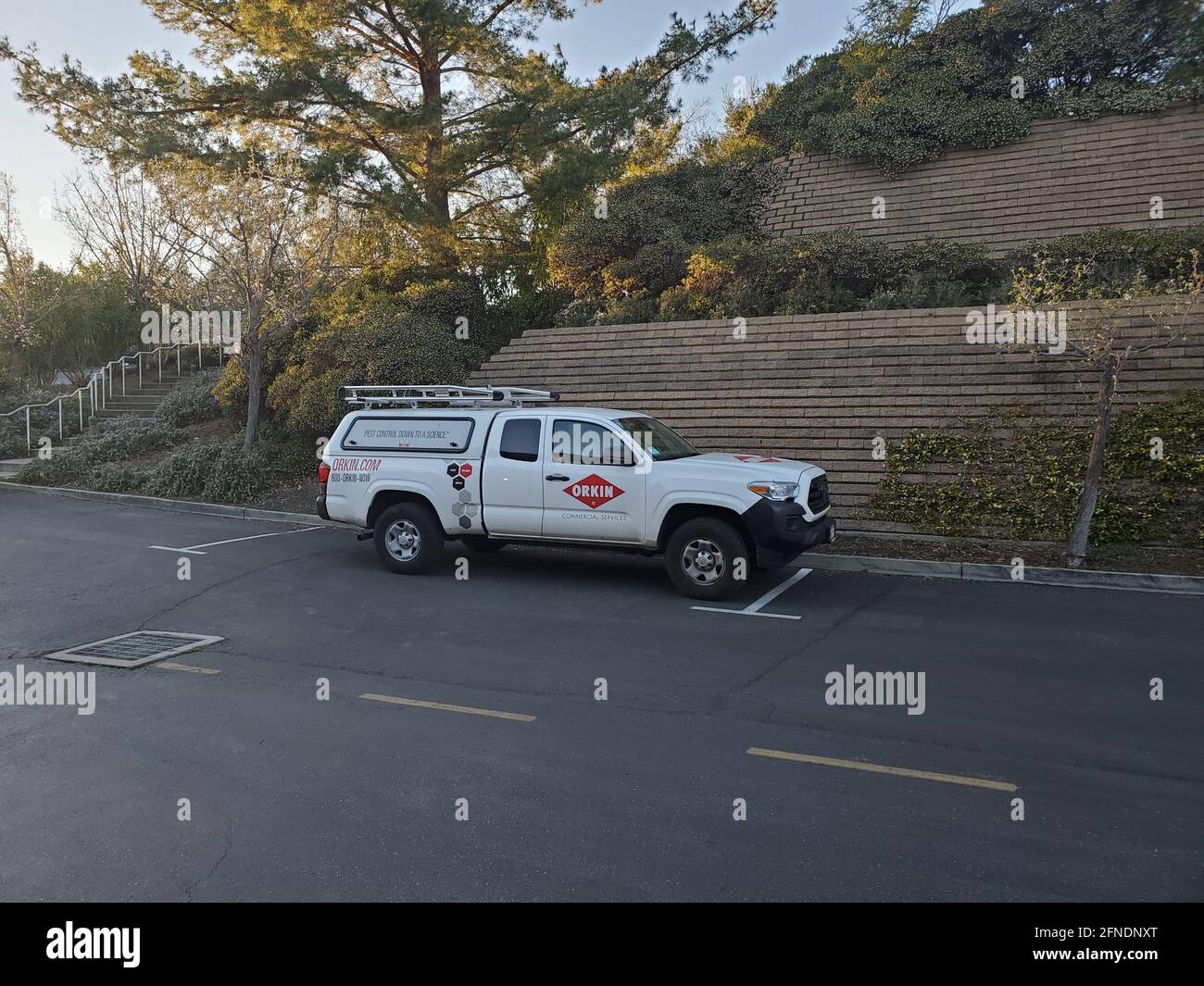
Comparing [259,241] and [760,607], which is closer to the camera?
[760,607]

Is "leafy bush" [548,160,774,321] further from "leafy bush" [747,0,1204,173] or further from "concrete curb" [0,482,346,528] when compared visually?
"concrete curb" [0,482,346,528]

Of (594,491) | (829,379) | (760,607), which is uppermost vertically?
(829,379)

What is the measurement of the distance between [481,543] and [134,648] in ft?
15.0

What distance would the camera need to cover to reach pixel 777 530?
8539mm

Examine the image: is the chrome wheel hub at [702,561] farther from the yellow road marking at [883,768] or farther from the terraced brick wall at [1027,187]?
the terraced brick wall at [1027,187]

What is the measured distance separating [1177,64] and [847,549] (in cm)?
607

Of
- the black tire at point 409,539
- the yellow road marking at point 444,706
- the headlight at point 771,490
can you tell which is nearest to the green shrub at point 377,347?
the black tire at point 409,539

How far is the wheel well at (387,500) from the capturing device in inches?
412

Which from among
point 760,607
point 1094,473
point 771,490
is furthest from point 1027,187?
point 760,607

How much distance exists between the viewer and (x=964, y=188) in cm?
1958

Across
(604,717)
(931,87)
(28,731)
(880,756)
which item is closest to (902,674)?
(880,756)

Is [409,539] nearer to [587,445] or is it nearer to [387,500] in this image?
[387,500]

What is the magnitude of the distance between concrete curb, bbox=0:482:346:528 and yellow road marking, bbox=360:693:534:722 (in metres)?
7.88
